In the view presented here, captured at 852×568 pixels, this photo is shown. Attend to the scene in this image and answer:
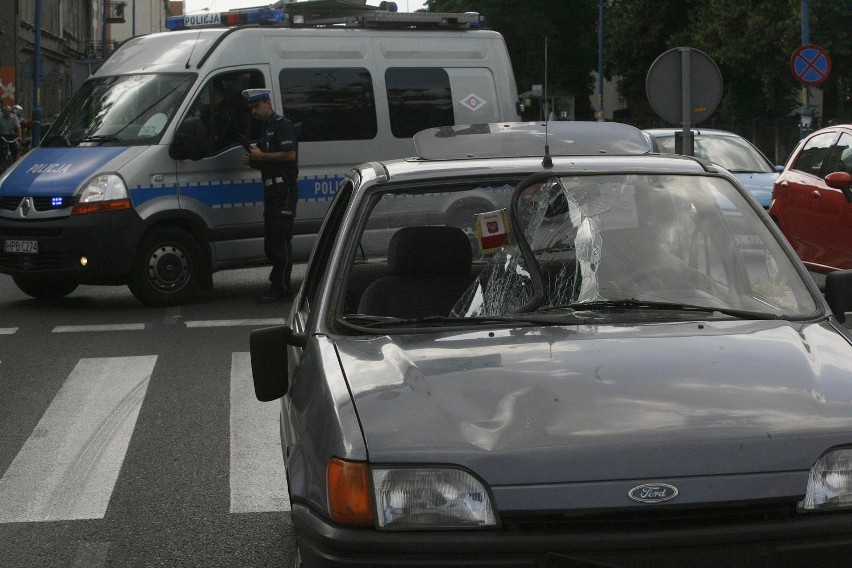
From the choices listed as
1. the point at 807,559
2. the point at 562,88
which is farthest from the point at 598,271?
the point at 562,88

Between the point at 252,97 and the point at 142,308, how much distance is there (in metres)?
2.17

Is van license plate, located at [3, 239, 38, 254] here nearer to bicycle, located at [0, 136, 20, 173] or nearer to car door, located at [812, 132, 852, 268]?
car door, located at [812, 132, 852, 268]

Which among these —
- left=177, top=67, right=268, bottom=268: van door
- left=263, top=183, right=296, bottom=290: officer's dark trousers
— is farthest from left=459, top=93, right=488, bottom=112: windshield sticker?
left=263, top=183, right=296, bottom=290: officer's dark trousers

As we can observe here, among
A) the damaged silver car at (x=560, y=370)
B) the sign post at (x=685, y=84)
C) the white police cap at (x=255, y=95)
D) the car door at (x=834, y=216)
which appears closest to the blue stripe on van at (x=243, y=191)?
the white police cap at (x=255, y=95)

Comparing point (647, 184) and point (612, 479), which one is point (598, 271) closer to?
point (647, 184)

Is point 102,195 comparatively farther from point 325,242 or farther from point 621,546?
point 621,546

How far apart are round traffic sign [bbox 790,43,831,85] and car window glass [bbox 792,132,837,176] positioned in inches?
406

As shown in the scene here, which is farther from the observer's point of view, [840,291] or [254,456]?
[254,456]

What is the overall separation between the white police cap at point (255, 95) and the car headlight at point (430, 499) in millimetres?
9906

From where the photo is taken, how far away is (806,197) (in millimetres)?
13258

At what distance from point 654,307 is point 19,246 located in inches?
375

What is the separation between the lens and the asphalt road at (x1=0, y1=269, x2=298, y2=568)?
5.63m

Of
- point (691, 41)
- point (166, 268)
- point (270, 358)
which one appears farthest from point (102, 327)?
point (691, 41)

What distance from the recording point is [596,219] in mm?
4840
